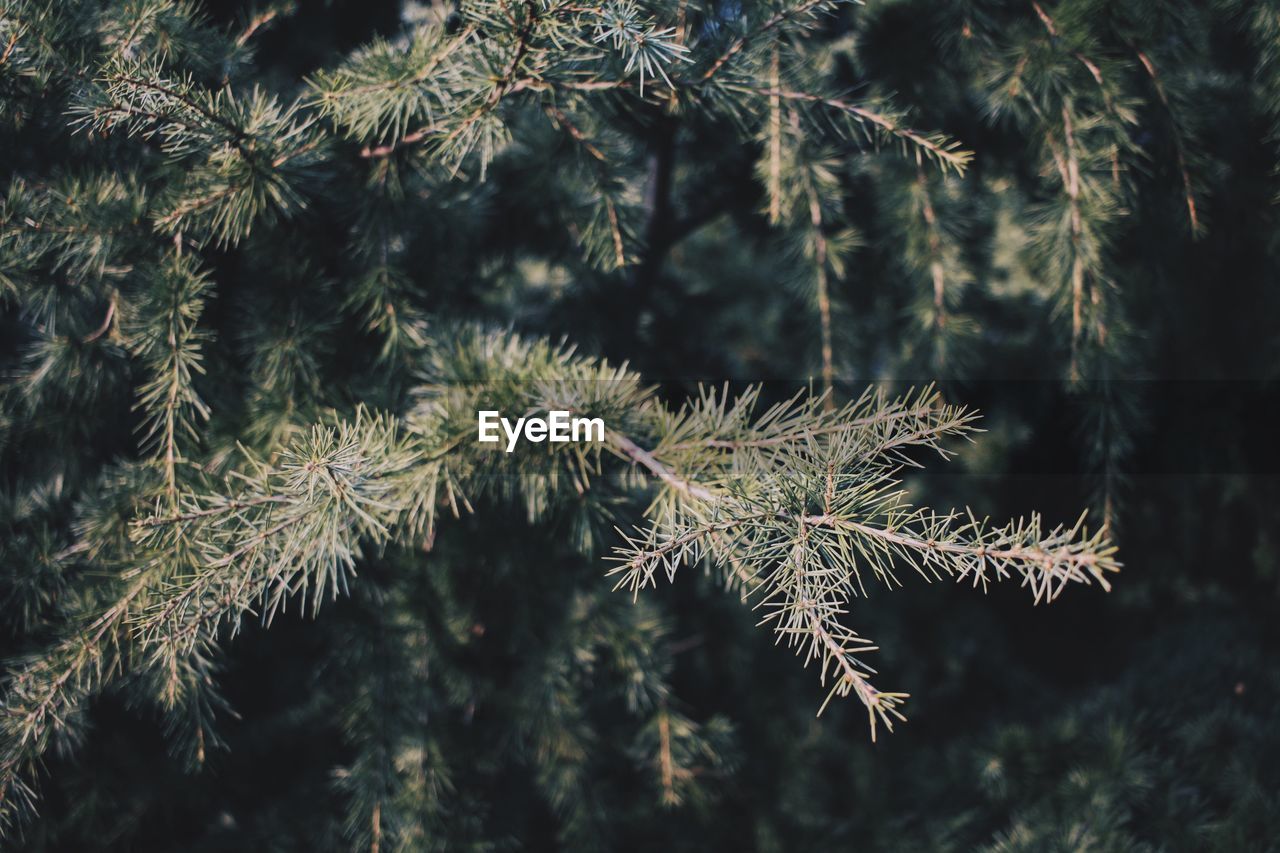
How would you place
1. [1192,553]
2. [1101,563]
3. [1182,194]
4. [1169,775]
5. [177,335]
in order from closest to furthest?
1. [1101,563]
2. [177,335]
3. [1182,194]
4. [1169,775]
5. [1192,553]

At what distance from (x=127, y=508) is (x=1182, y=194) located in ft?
3.24

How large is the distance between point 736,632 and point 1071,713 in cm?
44

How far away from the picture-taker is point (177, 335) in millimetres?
594

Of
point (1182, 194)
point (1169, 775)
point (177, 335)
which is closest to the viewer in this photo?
point (177, 335)

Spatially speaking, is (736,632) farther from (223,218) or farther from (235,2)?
(235,2)

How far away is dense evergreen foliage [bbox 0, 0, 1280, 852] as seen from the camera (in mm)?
549

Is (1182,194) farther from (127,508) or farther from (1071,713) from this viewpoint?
(127,508)

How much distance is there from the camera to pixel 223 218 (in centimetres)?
60

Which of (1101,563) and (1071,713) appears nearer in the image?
(1101,563)

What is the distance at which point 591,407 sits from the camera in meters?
0.62

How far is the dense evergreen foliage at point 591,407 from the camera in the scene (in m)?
0.55

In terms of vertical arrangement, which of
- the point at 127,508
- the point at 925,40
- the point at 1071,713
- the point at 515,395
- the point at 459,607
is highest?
the point at 925,40

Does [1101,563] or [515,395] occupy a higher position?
[1101,563]

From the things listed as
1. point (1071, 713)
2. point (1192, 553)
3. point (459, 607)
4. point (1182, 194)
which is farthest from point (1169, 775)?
point (459, 607)
